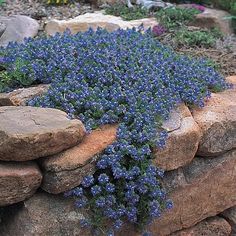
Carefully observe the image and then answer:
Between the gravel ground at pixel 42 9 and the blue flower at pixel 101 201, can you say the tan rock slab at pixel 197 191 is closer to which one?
the blue flower at pixel 101 201

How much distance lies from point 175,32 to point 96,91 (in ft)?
6.91

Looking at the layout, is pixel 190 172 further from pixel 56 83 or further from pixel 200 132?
pixel 56 83

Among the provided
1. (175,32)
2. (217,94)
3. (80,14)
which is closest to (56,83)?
(217,94)

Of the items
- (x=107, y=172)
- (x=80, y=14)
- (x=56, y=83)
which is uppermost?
(x=56, y=83)

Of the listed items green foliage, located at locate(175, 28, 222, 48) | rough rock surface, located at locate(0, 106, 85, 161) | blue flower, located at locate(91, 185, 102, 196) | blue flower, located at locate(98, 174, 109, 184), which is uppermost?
rough rock surface, located at locate(0, 106, 85, 161)

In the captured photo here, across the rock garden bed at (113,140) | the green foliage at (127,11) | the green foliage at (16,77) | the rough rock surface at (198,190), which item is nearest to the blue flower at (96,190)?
the rock garden bed at (113,140)

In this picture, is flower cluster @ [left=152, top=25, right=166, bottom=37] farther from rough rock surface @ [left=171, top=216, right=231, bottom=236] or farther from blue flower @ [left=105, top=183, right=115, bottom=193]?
blue flower @ [left=105, top=183, right=115, bottom=193]

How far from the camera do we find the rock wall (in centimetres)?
299

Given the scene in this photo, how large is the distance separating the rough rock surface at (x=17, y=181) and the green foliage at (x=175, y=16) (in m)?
2.92

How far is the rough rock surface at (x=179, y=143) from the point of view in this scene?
3.41 meters

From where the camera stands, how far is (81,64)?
12.3 ft

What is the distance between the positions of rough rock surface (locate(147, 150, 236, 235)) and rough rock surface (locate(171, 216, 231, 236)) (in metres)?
0.07

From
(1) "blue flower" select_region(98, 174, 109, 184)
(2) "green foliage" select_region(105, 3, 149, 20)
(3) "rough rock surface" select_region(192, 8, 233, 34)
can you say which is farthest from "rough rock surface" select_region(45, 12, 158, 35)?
(1) "blue flower" select_region(98, 174, 109, 184)

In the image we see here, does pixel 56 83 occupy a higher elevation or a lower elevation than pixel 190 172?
higher
